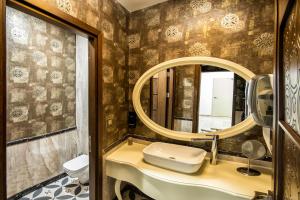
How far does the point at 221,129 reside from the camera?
160 centimetres

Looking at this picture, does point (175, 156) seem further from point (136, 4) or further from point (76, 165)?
point (136, 4)

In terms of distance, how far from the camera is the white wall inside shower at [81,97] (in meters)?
2.73

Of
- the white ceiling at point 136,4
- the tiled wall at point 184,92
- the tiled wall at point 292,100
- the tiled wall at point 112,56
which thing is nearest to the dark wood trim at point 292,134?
the tiled wall at point 292,100

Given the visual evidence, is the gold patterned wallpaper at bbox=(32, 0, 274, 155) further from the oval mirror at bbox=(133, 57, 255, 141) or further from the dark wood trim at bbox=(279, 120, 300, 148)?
the dark wood trim at bbox=(279, 120, 300, 148)

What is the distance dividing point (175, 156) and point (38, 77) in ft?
7.01

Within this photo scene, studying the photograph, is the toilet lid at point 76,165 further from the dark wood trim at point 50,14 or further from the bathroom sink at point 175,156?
the dark wood trim at point 50,14

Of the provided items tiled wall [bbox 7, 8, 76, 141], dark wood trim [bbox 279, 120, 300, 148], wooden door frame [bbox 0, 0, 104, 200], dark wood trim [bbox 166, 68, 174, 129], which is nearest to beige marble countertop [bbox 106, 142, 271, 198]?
wooden door frame [bbox 0, 0, 104, 200]

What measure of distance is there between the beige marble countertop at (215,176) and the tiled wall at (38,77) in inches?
52.5

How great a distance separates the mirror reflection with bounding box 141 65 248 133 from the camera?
1.54 metres

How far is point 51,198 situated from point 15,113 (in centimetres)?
119

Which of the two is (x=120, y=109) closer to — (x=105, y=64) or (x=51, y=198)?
(x=105, y=64)

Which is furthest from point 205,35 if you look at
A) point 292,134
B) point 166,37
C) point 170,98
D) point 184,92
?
point 292,134

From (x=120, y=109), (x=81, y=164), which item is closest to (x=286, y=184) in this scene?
(x=120, y=109)

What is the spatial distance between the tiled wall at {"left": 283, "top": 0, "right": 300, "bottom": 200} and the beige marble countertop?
0.78 meters
